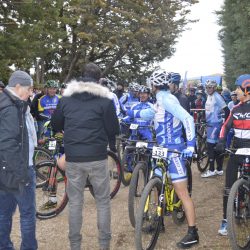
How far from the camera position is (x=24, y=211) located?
3756 mm

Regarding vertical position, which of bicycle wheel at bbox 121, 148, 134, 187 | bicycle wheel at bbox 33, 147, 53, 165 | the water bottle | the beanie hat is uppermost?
the beanie hat

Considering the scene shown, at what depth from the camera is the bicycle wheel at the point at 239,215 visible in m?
4.16

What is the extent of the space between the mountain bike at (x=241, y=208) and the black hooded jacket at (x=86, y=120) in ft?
4.91

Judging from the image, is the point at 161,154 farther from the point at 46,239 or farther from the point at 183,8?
the point at 183,8

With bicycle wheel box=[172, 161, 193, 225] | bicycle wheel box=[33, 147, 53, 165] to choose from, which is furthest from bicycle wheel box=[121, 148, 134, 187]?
bicycle wheel box=[172, 161, 193, 225]

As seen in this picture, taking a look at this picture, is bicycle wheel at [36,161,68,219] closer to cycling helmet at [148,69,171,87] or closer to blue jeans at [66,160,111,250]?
blue jeans at [66,160,111,250]

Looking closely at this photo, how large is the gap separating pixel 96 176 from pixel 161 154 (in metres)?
0.86

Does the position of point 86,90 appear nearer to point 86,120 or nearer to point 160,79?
point 86,120

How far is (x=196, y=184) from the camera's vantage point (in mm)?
7738

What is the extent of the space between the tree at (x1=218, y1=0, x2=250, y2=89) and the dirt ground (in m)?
15.9

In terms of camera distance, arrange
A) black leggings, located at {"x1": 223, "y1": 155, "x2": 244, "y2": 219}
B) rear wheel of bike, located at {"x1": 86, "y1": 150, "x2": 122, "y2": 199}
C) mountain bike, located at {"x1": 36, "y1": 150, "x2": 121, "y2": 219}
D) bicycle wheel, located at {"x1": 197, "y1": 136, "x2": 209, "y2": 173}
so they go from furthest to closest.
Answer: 1. bicycle wheel, located at {"x1": 197, "y1": 136, "x2": 209, "y2": 173}
2. rear wheel of bike, located at {"x1": 86, "y1": 150, "x2": 122, "y2": 199}
3. mountain bike, located at {"x1": 36, "y1": 150, "x2": 121, "y2": 219}
4. black leggings, located at {"x1": 223, "y1": 155, "x2": 244, "y2": 219}

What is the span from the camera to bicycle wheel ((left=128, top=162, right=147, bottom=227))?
4867 millimetres

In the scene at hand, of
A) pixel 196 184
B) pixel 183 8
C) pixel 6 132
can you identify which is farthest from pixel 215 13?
pixel 6 132

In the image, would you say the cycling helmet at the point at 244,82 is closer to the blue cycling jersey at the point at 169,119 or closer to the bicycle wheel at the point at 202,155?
the blue cycling jersey at the point at 169,119
